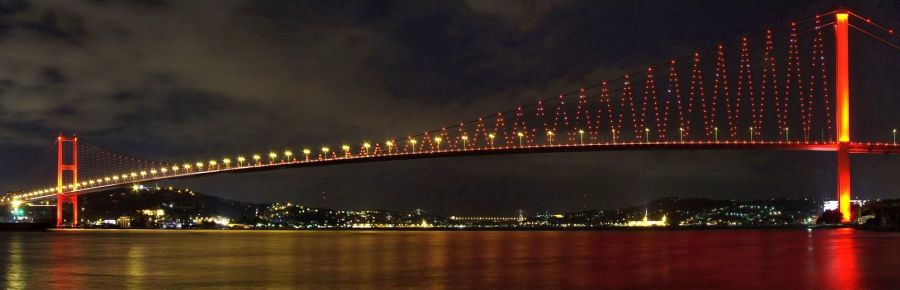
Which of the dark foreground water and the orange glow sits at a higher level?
the orange glow

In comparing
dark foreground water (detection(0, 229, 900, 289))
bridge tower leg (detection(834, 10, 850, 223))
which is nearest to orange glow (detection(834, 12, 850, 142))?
bridge tower leg (detection(834, 10, 850, 223))

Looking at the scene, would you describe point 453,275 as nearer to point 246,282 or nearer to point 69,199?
point 246,282

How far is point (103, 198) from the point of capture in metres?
100

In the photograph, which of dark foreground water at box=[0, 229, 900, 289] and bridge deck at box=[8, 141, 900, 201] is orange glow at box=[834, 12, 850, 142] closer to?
bridge deck at box=[8, 141, 900, 201]

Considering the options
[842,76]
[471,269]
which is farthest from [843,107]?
[471,269]

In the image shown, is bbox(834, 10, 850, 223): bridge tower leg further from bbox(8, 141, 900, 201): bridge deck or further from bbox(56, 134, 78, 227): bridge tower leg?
bbox(56, 134, 78, 227): bridge tower leg

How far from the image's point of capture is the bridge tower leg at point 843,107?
45.6 m

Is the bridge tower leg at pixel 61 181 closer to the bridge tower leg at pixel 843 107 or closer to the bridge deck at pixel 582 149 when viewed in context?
the bridge deck at pixel 582 149

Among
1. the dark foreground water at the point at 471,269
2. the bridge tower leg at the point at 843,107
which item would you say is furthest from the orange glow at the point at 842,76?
the dark foreground water at the point at 471,269

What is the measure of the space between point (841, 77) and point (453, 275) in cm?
3547

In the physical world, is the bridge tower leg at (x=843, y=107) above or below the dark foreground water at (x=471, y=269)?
above

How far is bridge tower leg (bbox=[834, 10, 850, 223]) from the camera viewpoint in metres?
45.6

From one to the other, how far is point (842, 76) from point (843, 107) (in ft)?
5.14

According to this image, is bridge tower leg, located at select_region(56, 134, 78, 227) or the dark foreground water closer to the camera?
the dark foreground water
